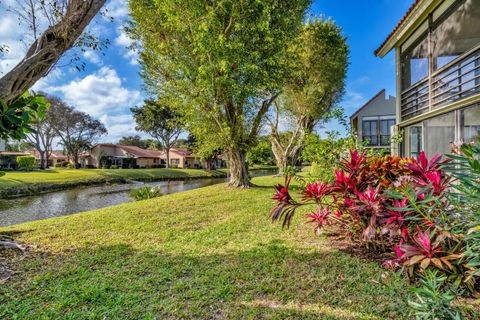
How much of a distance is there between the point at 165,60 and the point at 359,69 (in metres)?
16.6

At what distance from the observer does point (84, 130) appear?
121 ft

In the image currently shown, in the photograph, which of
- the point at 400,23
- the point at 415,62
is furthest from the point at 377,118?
the point at 400,23

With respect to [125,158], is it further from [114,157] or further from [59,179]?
[59,179]

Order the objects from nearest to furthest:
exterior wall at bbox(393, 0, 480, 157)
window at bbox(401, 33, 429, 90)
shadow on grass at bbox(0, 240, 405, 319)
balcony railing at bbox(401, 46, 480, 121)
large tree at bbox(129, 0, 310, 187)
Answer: shadow on grass at bbox(0, 240, 405, 319) < balcony railing at bbox(401, 46, 480, 121) < exterior wall at bbox(393, 0, 480, 157) < window at bbox(401, 33, 429, 90) < large tree at bbox(129, 0, 310, 187)

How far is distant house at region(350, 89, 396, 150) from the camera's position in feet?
64.6

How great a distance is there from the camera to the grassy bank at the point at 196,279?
7.76 ft

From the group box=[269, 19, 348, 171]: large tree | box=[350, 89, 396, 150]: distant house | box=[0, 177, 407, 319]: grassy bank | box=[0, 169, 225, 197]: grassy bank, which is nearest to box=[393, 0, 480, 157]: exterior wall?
box=[0, 177, 407, 319]: grassy bank

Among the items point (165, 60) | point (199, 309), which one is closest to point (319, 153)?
point (199, 309)

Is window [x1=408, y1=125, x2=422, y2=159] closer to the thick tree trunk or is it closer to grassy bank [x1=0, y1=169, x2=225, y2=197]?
the thick tree trunk

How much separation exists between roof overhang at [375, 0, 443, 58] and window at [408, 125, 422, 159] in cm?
293

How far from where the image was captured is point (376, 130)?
20.2 m

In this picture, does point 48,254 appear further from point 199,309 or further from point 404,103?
point 404,103

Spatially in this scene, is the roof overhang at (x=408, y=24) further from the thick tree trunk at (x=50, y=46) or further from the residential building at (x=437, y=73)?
the thick tree trunk at (x=50, y=46)

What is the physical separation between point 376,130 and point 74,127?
3838cm
